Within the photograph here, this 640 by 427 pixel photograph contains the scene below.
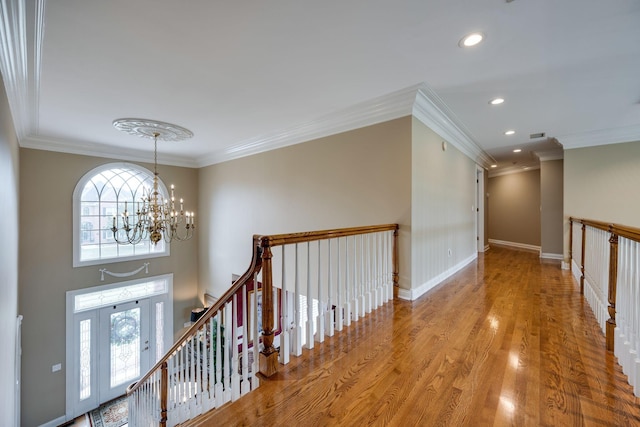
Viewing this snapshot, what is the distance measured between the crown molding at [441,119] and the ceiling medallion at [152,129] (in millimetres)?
3594

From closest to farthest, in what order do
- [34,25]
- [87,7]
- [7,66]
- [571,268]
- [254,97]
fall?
[87,7] < [34,25] < [7,66] < [254,97] < [571,268]

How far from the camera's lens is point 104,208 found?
5.52 meters

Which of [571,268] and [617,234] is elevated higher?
[617,234]

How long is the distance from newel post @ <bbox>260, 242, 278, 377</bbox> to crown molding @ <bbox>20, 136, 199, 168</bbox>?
551cm

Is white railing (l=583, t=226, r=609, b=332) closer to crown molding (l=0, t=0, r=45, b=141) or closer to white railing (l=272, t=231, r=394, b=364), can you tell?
white railing (l=272, t=231, r=394, b=364)

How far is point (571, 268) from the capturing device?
180 inches

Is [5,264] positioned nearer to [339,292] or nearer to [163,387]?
[163,387]

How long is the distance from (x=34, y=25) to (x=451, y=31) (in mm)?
3032

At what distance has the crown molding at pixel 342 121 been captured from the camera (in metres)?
3.09

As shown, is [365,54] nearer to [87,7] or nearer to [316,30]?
[316,30]

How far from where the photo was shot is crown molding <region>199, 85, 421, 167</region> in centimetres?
309

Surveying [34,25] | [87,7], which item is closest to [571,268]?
[87,7]

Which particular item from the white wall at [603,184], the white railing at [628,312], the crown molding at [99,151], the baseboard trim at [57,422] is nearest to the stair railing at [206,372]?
the white railing at [628,312]

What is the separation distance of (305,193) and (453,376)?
3148 mm
